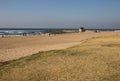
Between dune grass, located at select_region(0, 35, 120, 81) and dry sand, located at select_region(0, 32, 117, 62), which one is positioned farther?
dry sand, located at select_region(0, 32, 117, 62)

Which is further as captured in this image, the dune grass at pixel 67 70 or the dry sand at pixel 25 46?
the dry sand at pixel 25 46

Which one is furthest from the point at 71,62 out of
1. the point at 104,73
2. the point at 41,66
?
the point at 104,73

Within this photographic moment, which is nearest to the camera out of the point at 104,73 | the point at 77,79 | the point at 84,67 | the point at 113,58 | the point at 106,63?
the point at 77,79

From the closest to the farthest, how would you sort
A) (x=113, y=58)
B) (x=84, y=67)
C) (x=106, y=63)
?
1. (x=84, y=67)
2. (x=106, y=63)
3. (x=113, y=58)

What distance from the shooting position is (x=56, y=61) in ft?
41.3

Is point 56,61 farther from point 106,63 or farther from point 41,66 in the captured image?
point 106,63

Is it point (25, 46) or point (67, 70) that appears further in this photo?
point (25, 46)

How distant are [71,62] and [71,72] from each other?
6.83ft

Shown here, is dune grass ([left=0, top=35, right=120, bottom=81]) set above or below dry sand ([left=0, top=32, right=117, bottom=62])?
above

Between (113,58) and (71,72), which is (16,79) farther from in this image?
(113,58)

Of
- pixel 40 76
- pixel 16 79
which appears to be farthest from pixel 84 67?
pixel 16 79

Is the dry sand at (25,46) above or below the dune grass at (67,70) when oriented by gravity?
below

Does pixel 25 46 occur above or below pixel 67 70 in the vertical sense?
below

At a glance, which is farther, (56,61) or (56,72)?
(56,61)
